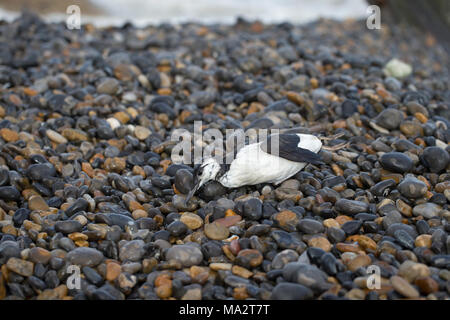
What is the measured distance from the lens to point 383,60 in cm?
506

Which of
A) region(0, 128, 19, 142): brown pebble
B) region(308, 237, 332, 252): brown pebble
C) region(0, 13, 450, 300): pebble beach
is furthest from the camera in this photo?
region(0, 128, 19, 142): brown pebble

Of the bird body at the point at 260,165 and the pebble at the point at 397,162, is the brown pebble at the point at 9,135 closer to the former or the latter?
the bird body at the point at 260,165

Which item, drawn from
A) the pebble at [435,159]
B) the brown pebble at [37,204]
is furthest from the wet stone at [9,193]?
the pebble at [435,159]

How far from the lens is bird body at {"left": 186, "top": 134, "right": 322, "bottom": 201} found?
9.53ft

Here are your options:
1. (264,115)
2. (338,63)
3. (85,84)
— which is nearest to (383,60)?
→ (338,63)

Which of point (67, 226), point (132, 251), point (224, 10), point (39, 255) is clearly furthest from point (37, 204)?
point (224, 10)

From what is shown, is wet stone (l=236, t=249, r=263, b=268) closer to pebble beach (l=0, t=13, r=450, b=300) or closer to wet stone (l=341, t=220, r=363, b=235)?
pebble beach (l=0, t=13, r=450, b=300)

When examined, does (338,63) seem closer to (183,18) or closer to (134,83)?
(134,83)

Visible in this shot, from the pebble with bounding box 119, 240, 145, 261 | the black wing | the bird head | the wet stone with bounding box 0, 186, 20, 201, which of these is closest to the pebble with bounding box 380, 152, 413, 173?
the black wing

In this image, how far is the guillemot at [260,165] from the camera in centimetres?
290

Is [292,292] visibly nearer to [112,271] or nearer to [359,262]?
[359,262]

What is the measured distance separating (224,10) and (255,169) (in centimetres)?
579

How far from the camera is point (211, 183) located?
3.01m
